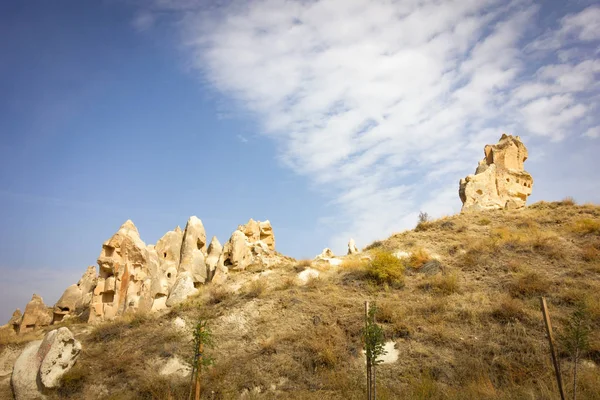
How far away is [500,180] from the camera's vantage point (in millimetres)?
28000

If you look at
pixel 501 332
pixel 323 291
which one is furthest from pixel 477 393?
→ pixel 323 291

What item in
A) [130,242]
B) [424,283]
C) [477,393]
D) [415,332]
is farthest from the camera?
[130,242]

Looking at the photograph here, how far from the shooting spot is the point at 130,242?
800 inches

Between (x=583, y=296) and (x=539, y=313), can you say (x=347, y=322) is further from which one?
(x=583, y=296)

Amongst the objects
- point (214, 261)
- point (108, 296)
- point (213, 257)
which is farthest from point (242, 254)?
point (108, 296)

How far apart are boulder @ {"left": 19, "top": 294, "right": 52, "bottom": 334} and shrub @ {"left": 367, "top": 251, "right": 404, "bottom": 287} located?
18.3m

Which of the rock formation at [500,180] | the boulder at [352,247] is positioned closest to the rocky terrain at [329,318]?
the rock formation at [500,180]

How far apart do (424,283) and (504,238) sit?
630cm

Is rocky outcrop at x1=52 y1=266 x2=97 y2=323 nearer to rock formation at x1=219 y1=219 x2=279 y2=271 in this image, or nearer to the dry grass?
rock formation at x1=219 y1=219 x2=279 y2=271

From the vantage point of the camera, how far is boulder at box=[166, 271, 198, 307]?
17.9 m

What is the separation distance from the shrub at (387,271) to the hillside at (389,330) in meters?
0.17

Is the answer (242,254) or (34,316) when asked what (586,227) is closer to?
(242,254)

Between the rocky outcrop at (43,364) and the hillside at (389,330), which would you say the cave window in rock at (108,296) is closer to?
the hillside at (389,330)

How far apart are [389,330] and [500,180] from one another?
20.5 meters
